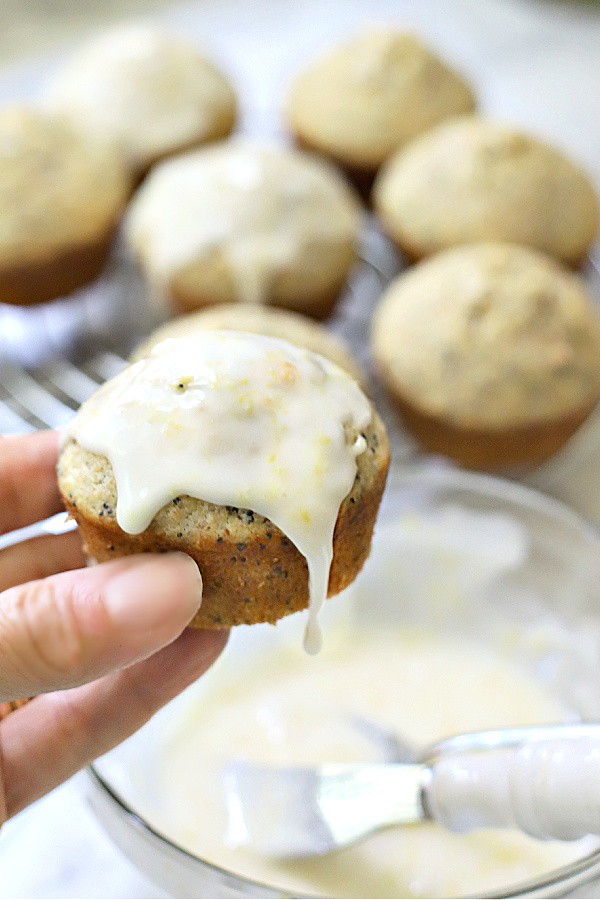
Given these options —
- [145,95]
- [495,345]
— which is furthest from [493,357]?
[145,95]

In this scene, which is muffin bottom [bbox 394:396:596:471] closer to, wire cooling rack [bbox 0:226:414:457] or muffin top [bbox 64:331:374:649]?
wire cooling rack [bbox 0:226:414:457]

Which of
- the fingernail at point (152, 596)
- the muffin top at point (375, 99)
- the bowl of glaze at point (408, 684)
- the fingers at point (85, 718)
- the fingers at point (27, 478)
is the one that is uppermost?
the fingernail at point (152, 596)

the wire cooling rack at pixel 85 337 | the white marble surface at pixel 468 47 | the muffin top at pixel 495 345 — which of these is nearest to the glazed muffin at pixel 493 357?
the muffin top at pixel 495 345

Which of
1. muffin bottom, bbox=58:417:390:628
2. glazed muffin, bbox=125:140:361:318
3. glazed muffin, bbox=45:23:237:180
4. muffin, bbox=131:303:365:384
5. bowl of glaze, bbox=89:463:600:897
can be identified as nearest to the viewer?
muffin bottom, bbox=58:417:390:628

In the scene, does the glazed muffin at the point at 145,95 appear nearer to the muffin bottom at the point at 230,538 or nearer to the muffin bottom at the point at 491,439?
the muffin bottom at the point at 491,439

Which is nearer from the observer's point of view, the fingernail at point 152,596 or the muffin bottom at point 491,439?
the fingernail at point 152,596

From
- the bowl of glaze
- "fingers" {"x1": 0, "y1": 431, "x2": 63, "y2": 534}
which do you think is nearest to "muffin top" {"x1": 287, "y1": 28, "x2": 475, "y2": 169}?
the bowl of glaze

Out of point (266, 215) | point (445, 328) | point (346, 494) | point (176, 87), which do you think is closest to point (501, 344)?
point (445, 328)
